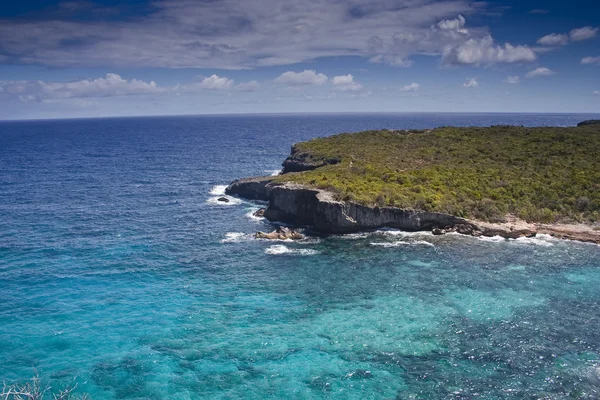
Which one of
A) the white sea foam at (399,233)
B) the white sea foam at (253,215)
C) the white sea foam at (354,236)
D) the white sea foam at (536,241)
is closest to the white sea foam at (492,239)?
the white sea foam at (536,241)

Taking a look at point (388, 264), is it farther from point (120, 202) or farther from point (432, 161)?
point (120, 202)

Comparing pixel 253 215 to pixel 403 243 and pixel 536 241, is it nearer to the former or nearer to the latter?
pixel 403 243

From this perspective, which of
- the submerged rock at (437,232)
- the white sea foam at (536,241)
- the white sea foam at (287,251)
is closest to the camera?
the white sea foam at (287,251)

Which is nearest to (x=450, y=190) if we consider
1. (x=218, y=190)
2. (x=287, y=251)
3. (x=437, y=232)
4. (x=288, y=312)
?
(x=437, y=232)

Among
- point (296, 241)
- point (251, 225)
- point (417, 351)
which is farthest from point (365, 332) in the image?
point (251, 225)

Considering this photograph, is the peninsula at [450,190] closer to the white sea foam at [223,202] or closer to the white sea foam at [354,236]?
the white sea foam at [354,236]
